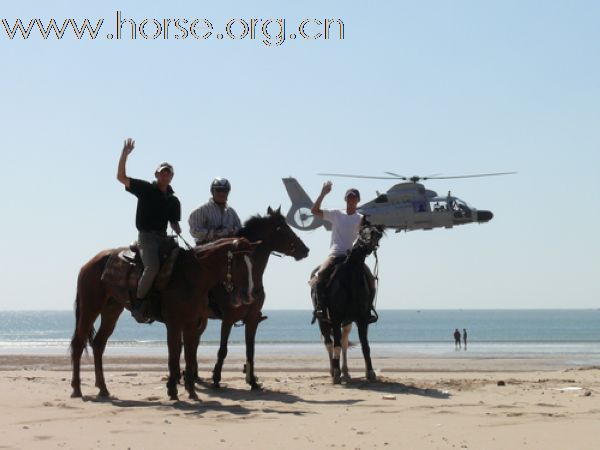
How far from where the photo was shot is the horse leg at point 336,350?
1325cm

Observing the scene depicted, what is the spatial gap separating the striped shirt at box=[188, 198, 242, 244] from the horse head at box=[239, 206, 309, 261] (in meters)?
0.37

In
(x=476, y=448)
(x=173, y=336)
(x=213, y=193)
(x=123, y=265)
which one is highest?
(x=213, y=193)

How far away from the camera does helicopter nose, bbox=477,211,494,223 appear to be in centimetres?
4184

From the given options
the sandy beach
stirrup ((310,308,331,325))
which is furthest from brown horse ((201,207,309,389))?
stirrup ((310,308,331,325))

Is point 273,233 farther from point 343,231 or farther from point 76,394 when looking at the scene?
point 76,394

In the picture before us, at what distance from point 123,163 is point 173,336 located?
2.05 meters

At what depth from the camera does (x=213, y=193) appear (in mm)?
12617

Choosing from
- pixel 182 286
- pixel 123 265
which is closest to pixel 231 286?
pixel 182 286

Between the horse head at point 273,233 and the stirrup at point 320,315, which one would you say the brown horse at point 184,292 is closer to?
the horse head at point 273,233

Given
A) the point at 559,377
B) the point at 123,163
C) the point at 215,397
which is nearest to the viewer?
the point at 123,163

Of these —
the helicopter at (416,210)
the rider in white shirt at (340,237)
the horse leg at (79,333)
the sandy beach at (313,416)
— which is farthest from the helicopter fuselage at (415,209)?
the horse leg at (79,333)

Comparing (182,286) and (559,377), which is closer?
(182,286)

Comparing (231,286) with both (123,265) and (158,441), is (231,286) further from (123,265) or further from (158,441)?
(158,441)

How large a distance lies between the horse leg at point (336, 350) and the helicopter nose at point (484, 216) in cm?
2942
